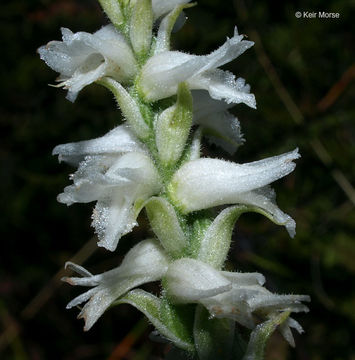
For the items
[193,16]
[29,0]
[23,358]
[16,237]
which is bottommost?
[23,358]

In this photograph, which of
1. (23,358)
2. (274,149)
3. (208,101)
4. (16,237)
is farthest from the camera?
(16,237)

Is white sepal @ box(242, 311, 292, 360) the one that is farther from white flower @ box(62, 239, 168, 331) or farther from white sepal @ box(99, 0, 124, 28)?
white sepal @ box(99, 0, 124, 28)

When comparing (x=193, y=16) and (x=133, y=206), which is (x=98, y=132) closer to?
(x=193, y=16)

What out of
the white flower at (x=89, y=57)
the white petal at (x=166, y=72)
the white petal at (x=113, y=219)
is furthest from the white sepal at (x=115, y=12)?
the white petal at (x=113, y=219)

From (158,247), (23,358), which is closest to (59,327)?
(23,358)

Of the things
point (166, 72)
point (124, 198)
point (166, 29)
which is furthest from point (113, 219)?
point (166, 29)

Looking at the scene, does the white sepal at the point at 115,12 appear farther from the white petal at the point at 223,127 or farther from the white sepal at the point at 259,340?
the white sepal at the point at 259,340

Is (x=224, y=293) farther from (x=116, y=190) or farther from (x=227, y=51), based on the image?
(x=227, y=51)

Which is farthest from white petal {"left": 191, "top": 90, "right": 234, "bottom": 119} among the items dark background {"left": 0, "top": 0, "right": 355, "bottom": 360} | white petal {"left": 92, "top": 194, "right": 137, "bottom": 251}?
dark background {"left": 0, "top": 0, "right": 355, "bottom": 360}
